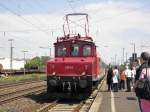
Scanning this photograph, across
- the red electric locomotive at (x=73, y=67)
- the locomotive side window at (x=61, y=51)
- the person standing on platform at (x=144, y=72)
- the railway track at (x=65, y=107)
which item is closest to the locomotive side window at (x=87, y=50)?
the red electric locomotive at (x=73, y=67)

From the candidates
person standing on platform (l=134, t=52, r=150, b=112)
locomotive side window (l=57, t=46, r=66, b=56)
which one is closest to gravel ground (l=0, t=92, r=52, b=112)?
locomotive side window (l=57, t=46, r=66, b=56)

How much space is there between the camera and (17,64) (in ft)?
554

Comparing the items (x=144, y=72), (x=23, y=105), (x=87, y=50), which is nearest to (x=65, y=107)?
(x=23, y=105)

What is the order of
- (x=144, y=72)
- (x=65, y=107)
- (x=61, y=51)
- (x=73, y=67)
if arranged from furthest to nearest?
1. (x=61, y=51)
2. (x=73, y=67)
3. (x=65, y=107)
4. (x=144, y=72)

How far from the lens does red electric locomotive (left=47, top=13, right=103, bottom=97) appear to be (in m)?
21.6

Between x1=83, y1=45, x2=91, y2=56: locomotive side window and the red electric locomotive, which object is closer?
the red electric locomotive

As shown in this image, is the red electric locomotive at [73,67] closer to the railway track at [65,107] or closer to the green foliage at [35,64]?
the railway track at [65,107]

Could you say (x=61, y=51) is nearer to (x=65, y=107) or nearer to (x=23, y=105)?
(x=23, y=105)

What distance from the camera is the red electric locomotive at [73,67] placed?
21625 mm

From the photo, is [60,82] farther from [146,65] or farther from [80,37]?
[146,65]

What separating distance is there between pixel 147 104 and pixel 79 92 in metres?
15.4

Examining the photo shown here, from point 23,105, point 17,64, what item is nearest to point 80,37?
point 23,105

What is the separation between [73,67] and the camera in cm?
2188

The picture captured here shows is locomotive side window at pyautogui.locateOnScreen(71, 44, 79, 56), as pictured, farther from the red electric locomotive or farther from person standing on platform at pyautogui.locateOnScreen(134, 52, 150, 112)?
person standing on platform at pyautogui.locateOnScreen(134, 52, 150, 112)
